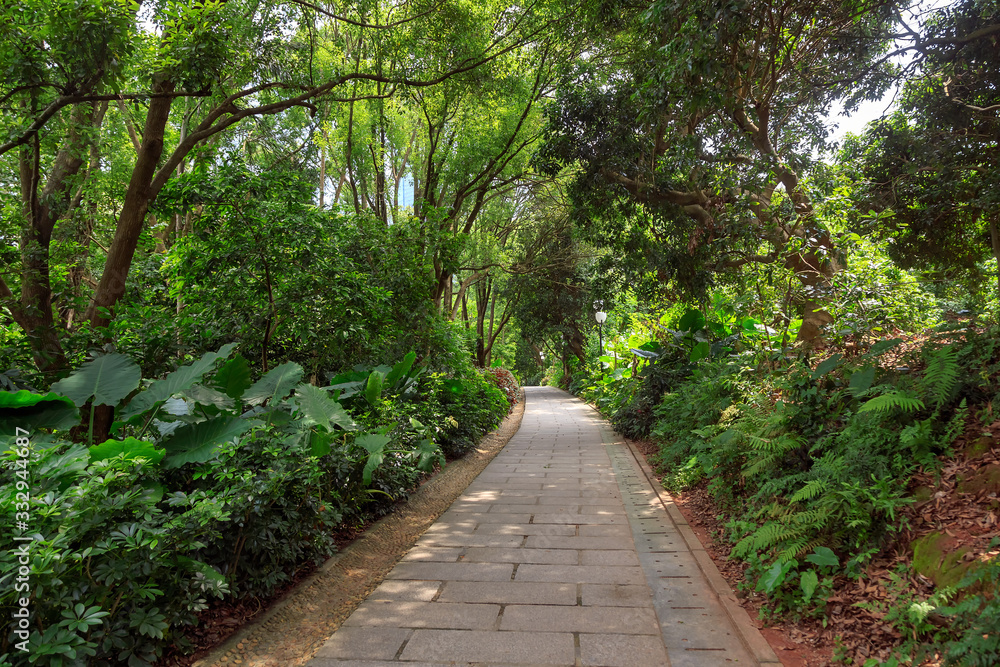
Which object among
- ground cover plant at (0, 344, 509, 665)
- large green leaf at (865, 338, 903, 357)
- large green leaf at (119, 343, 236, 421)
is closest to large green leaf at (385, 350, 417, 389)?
ground cover plant at (0, 344, 509, 665)

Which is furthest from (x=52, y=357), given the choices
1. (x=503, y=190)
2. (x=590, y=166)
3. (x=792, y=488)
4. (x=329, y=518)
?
(x=503, y=190)

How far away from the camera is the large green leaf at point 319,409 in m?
4.11

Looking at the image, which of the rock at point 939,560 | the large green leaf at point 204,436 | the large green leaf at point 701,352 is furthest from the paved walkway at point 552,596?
the large green leaf at point 701,352

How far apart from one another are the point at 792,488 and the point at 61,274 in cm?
762

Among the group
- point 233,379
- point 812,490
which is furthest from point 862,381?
point 233,379

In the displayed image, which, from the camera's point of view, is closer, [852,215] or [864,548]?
[864,548]

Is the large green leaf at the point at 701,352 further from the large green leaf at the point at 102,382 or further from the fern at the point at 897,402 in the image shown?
the large green leaf at the point at 102,382

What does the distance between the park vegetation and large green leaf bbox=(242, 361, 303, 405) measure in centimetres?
3

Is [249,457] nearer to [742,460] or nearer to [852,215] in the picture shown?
[742,460]

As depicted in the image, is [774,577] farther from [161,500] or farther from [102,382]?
[102,382]

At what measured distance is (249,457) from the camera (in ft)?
11.0

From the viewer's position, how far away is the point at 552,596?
11.4 feet

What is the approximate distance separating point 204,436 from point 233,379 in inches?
38.9

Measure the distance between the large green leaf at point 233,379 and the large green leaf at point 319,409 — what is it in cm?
40
